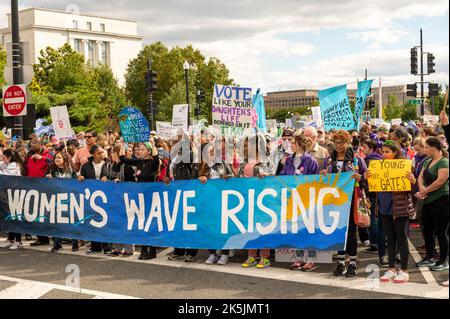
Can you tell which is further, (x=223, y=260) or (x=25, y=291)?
(x=223, y=260)

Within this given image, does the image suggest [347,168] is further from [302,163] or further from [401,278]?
[401,278]

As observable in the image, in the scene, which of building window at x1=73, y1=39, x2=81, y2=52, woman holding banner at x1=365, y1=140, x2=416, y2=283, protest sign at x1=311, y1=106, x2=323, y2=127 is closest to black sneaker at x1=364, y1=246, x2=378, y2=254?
woman holding banner at x1=365, y1=140, x2=416, y2=283

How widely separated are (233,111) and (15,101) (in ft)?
23.5

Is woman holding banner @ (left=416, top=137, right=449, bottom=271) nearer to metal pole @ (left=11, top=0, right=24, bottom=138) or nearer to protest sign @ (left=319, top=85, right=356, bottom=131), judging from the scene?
protest sign @ (left=319, top=85, right=356, bottom=131)

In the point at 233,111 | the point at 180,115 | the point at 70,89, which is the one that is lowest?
the point at 233,111

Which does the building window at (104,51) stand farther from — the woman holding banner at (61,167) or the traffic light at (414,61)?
the woman holding banner at (61,167)

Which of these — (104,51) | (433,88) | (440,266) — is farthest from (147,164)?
(104,51)

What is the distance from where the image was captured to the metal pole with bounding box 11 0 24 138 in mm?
14711

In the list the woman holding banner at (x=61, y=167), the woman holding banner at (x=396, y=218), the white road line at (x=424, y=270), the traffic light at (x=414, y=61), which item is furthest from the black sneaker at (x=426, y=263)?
the traffic light at (x=414, y=61)

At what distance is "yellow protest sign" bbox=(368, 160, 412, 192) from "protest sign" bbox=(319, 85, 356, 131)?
339 centimetres

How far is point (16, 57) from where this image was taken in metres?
15.0

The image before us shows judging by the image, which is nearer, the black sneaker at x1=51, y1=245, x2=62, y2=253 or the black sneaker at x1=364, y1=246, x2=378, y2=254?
the black sneaker at x1=364, y1=246, x2=378, y2=254

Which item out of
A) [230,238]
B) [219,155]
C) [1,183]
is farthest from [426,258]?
[1,183]

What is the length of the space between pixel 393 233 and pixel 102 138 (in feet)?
21.1
